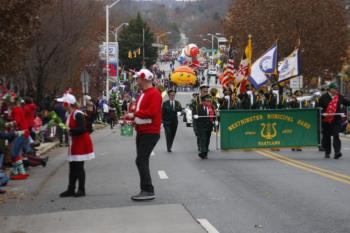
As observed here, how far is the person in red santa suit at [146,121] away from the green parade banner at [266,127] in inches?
313

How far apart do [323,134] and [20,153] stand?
319 inches

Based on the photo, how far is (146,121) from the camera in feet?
36.6

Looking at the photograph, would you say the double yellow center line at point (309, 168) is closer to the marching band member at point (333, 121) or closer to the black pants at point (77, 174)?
the marching band member at point (333, 121)

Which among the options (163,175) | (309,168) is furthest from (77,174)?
(309,168)

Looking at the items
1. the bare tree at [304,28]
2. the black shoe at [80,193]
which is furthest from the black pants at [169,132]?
the bare tree at [304,28]

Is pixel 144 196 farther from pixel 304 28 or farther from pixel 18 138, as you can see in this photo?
pixel 304 28

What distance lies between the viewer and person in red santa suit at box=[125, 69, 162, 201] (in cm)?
1108

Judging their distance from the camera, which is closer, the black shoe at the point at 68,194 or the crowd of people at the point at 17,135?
the black shoe at the point at 68,194

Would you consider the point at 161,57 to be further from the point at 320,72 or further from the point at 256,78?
the point at 256,78

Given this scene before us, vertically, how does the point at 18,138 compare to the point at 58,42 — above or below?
below

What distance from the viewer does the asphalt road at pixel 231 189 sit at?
370 inches

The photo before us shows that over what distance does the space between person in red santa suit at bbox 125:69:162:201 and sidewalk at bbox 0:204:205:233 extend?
64cm

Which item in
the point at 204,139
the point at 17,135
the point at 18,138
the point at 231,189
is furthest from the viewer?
the point at 204,139

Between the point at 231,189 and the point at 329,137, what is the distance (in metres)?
6.95
